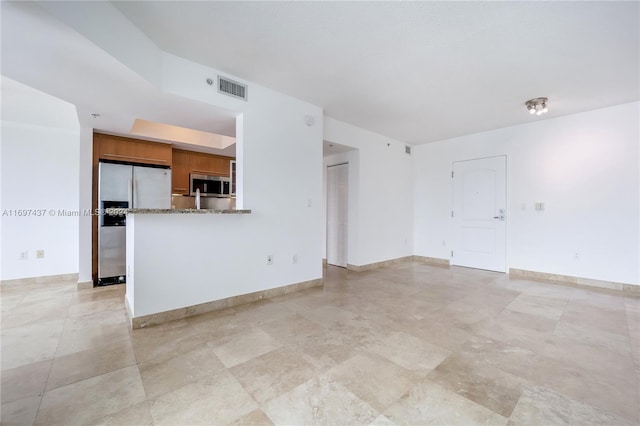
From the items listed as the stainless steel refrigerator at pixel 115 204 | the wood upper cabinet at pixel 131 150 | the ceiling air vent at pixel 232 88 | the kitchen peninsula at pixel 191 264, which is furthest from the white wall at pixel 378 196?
the stainless steel refrigerator at pixel 115 204

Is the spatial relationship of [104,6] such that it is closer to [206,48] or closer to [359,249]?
[206,48]

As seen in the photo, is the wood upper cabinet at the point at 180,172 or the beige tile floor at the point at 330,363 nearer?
the beige tile floor at the point at 330,363

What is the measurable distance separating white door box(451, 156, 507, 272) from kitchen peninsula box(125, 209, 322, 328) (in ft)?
13.2

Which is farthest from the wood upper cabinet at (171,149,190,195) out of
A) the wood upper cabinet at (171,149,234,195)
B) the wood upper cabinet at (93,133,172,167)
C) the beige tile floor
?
the beige tile floor

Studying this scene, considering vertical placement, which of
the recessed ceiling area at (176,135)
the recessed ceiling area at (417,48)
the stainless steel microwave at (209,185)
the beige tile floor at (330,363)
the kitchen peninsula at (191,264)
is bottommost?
the beige tile floor at (330,363)

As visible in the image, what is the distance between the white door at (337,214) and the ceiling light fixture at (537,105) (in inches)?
114

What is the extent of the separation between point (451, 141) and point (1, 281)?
8092 mm

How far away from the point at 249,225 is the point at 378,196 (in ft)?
9.64

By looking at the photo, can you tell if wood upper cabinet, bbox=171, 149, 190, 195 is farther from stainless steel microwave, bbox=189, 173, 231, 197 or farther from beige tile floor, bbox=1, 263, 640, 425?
beige tile floor, bbox=1, 263, 640, 425

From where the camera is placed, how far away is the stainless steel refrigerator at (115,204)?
4016 mm

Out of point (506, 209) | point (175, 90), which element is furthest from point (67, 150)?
point (506, 209)

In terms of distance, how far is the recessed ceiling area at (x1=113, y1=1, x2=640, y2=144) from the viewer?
2.05 metres

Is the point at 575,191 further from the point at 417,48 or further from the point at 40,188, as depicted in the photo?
the point at 40,188

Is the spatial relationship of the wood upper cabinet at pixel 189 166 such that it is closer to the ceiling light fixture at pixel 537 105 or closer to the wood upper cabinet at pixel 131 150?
the wood upper cabinet at pixel 131 150
